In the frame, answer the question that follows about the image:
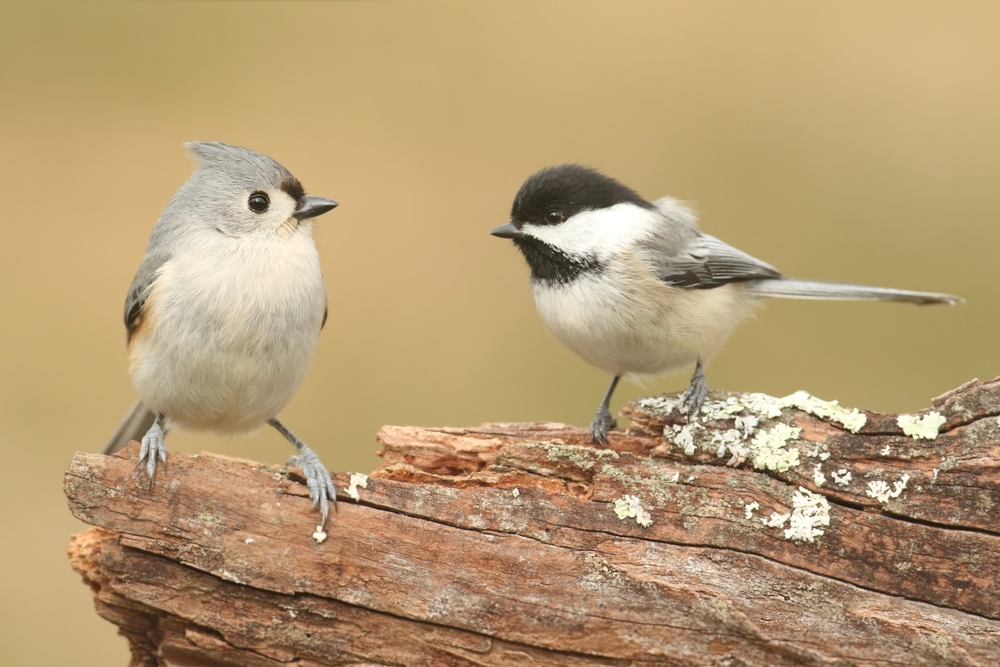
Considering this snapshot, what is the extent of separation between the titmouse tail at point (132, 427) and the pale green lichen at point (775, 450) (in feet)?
6.70

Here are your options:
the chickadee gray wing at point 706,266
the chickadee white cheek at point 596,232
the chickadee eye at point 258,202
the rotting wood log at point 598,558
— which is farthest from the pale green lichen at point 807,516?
the chickadee eye at point 258,202

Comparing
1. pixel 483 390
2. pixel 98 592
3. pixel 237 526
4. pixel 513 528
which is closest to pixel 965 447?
pixel 513 528

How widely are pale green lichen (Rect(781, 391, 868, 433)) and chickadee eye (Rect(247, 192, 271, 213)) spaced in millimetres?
1694

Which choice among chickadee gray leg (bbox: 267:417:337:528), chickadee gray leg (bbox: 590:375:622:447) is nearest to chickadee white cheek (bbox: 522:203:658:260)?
chickadee gray leg (bbox: 590:375:622:447)

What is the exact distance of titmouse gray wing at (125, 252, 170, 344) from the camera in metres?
2.68

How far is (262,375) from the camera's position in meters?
2.62

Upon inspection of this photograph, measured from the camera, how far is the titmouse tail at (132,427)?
305 cm

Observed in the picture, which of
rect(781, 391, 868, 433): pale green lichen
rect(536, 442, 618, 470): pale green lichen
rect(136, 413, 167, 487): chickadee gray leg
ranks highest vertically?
rect(781, 391, 868, 433): pale green lichen

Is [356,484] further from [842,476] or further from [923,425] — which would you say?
[923,425]

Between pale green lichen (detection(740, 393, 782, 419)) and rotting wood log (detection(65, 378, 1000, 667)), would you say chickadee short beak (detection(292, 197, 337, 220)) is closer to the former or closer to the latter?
rotting wood log (detection(65, 378, 1000, 667))

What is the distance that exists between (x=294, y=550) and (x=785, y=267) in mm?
3666

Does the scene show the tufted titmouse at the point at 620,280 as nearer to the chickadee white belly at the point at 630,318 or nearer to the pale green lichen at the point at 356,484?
the chickadee white belly at the point at 630,318

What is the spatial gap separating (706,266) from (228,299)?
1.68 m

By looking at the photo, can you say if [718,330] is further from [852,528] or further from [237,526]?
[237,526]
